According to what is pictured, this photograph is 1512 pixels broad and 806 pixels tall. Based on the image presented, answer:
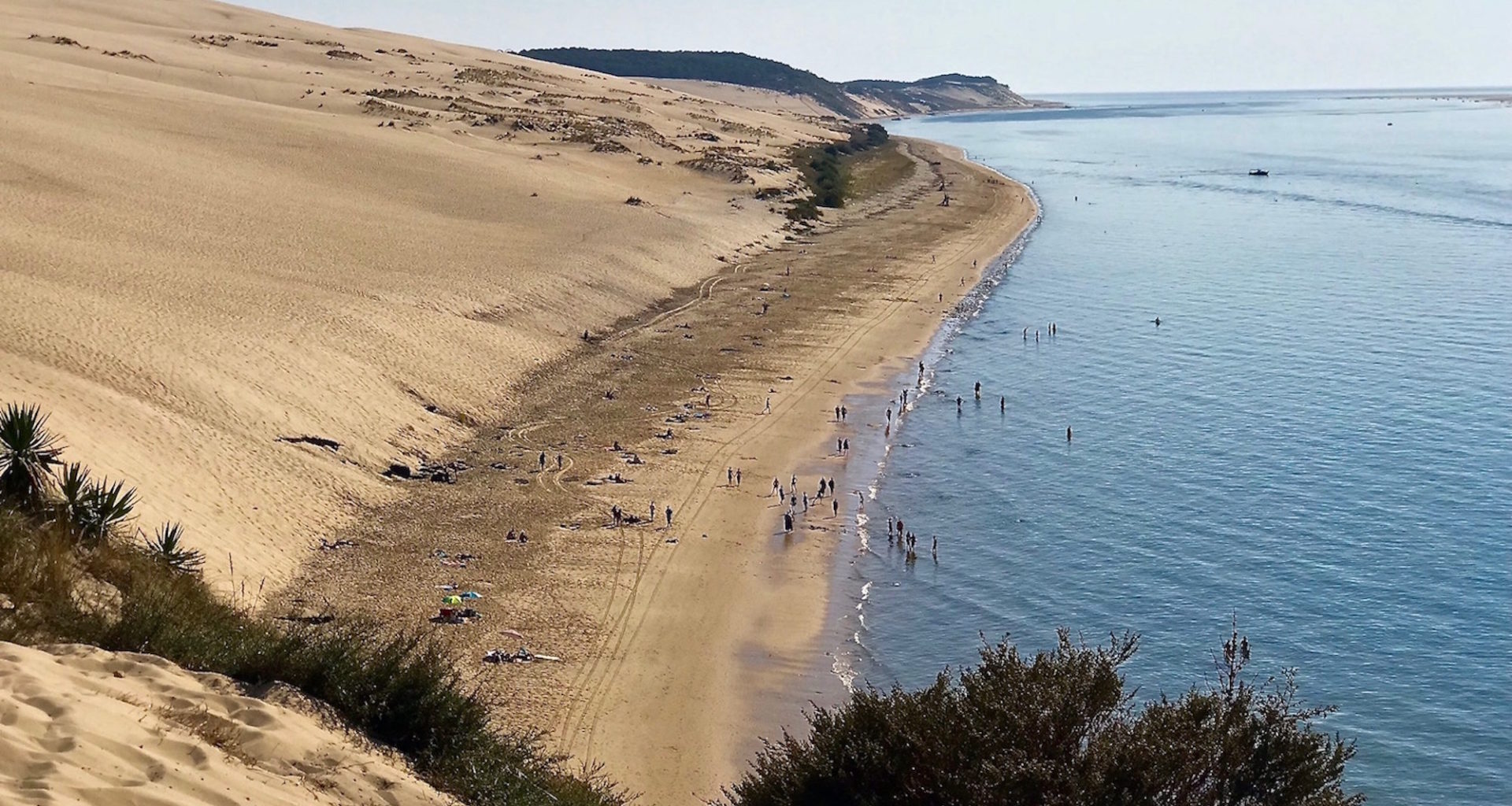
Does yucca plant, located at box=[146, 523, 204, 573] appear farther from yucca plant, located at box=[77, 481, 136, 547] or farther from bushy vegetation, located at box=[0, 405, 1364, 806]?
bushy vegetation, located at box=[0, 405, 1364, 806]

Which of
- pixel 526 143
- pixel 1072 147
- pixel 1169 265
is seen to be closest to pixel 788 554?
pixel 1169 265

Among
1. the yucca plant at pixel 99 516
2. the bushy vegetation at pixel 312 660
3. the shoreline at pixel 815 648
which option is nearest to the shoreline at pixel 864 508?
the shoreline at pixel 815 648

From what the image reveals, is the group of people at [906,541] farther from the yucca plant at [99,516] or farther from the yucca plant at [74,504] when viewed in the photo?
the yucca plant at [74,504]

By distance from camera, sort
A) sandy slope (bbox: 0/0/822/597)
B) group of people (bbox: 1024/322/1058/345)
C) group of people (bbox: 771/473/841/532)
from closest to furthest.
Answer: sandy slope (bbox: 0/0/822/597), group of people (bbox: 771/473/841/532), group of people (bbox: 1024/322/1058/345)

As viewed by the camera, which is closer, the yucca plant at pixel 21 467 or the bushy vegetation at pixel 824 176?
the yucca plant at pixel 21 467

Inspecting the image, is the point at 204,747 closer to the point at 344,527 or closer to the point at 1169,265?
the point at 344,527

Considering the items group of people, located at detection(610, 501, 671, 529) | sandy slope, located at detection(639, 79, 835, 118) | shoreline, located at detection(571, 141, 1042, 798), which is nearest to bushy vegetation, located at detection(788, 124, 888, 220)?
shoreline, located at detection(571, 141, 1042, 798)
